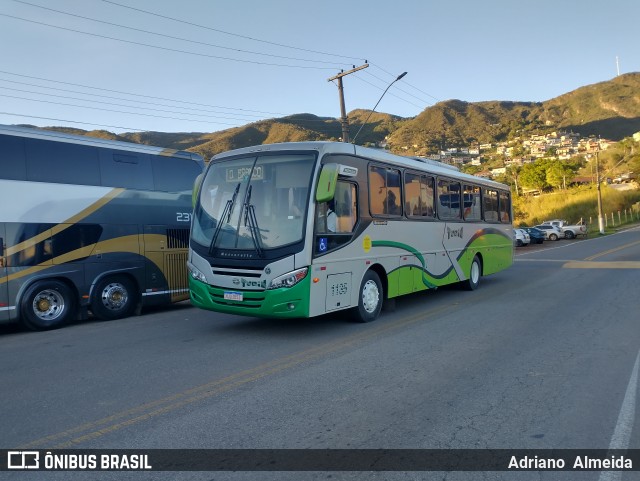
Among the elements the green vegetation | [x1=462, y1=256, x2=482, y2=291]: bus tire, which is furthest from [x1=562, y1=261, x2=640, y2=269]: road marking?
the green vegetation

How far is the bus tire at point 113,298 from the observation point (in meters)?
10.9

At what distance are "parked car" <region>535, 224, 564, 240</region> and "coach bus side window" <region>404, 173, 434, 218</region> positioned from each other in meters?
39.6

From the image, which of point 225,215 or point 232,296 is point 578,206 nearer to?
point 225,215

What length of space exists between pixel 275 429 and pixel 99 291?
7.89 meters

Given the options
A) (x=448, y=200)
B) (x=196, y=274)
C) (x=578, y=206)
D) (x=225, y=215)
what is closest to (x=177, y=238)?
(x=196, y=274)

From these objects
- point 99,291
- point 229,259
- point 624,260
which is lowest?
point 624,260

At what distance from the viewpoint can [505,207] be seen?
57.2 ft

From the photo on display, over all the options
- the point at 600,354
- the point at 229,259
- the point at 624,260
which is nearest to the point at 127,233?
the point at 229,259

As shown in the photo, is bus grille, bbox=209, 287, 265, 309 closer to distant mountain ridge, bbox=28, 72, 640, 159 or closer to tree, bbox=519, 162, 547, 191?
distant mountain ridge, bbox=28, 72, 640, 159

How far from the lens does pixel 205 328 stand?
9.28m

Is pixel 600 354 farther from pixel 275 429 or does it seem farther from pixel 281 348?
pixel 275 429

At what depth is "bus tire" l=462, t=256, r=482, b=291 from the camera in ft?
46.7

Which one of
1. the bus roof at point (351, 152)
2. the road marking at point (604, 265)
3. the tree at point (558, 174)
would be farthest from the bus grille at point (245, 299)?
the tree at point (558, 174)

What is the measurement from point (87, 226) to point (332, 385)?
739 centimetres
